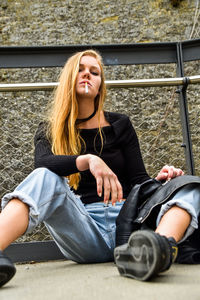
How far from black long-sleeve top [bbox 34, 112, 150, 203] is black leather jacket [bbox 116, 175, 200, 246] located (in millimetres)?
208

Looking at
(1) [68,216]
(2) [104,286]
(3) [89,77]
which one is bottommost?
(2) [104,286]

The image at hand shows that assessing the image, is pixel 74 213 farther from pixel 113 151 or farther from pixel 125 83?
pixel 125 83

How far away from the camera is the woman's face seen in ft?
5.91

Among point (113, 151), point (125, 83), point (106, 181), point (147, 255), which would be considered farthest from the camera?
point (125, 83)

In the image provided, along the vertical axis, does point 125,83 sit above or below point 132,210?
above

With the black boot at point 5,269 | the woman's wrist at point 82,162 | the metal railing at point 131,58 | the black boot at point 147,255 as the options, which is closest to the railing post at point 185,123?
the metal railing at point 131,58

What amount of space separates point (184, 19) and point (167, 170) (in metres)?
7.42

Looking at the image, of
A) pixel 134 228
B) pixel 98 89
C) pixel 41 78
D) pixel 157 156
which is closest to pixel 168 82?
pixel 98 89

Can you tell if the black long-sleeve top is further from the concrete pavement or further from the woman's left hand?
the concrete pavement

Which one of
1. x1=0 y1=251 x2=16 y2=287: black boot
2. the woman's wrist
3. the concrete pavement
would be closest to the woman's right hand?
the woman's wrist

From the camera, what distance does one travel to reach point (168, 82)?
2281 mm

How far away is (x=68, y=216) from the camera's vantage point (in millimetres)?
1477

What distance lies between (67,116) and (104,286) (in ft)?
2.91

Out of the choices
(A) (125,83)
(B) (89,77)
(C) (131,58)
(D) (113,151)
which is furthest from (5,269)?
Result: (C) (131,58)
